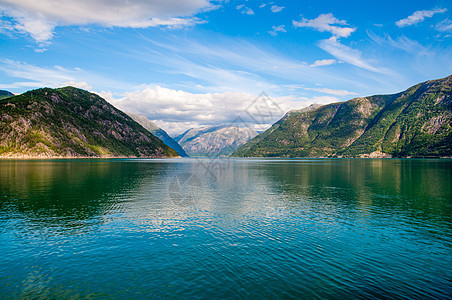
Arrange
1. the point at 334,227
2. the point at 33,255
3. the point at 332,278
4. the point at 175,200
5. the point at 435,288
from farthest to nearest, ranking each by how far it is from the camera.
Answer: the point at 175,200 → the point at 334,227 → the point at 33,255 → the point at 332,278 → the point at 435,288

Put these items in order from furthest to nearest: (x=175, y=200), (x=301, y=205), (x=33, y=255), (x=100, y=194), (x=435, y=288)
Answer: (x=100, y=194), (x=175, y=200), (x=301, y=205), (x=33, y=255), (x=435, y=288)

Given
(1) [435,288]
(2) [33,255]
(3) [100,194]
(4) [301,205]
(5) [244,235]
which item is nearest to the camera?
(1) [435,288]

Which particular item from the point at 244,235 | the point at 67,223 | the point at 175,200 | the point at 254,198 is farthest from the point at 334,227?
the point at 67,223

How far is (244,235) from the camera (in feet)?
109

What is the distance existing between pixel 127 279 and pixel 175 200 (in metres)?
36.3

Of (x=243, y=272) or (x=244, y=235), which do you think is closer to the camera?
(x=243, y=272)

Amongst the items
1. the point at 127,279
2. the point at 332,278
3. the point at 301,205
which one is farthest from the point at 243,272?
the point at 301,205

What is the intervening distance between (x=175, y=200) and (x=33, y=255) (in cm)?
3275

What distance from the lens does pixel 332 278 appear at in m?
21.8

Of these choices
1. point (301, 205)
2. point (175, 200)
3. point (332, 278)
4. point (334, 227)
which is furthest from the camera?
point (175, 200)

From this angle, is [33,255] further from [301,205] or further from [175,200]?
[301,205]

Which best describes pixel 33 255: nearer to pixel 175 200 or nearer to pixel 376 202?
pixel 175 200

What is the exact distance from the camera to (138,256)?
26.2 meters

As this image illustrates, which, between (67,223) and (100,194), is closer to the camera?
(67,223)
